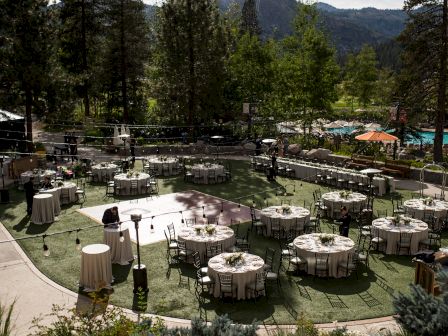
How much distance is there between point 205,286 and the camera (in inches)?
488

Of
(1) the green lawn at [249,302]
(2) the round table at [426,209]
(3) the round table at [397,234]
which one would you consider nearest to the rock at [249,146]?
(1) the green lawn at [249,302]

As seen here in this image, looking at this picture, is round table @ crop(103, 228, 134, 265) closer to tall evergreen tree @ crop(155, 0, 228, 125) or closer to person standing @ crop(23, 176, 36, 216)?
person standing @ crop(23, 176, 36, 216)

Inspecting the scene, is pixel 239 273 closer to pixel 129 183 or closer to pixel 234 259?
pixel 234 259

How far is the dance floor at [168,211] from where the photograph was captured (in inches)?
687

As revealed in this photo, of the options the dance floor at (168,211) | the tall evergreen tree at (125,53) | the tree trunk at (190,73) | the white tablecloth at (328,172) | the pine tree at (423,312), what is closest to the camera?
the pine tree at (423,312)

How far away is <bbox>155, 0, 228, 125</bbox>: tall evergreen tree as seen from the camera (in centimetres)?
3428

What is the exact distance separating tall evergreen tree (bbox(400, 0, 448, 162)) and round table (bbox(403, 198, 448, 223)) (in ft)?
39.1

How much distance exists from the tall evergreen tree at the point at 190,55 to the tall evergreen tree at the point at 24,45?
29.5ft

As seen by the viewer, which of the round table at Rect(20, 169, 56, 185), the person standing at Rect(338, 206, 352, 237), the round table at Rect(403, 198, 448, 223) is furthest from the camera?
the round table at Rect(20, 169, 56, 185)

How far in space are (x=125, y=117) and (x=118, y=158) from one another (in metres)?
9.23

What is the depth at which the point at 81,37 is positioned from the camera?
4500 centimetres

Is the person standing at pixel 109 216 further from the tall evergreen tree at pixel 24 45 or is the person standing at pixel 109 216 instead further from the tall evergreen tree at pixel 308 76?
the tall evergreen tree at pixel 308 76

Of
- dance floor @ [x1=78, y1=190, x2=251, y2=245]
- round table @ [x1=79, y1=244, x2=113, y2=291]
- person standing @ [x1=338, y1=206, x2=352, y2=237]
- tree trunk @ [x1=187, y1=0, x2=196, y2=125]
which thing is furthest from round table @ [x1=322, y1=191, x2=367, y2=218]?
tree trunk @ [x1=187, y1=0, x2=196, y2=125]

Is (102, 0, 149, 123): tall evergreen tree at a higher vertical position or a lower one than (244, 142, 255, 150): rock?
higher
